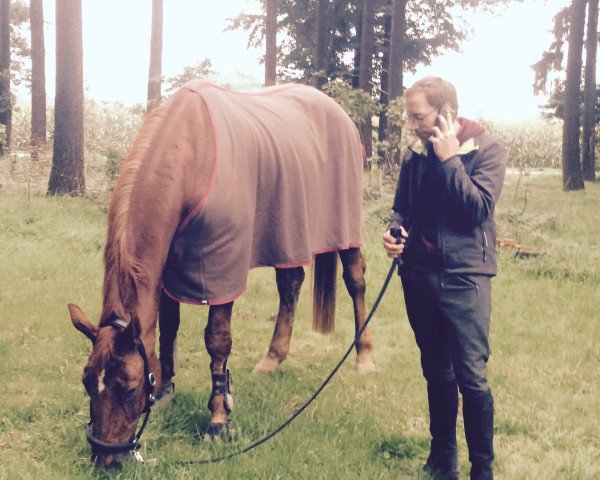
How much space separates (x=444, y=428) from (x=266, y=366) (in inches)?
71.5

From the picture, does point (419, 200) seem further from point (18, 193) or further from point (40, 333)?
point (18, 193)

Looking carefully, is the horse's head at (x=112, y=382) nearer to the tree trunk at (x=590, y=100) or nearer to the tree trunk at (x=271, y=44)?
the tree trunk at (x=271, y=44)

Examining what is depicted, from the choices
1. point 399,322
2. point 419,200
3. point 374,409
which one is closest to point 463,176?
point 419,200

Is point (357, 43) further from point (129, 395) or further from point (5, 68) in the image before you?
point (129, 395)

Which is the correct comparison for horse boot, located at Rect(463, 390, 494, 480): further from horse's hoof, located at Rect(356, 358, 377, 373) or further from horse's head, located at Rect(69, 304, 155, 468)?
horse's hoof, located at Rect(356, 358, 377, 373)

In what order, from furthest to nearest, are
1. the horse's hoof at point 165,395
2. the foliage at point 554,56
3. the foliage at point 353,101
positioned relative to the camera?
1. the foliage at point 554,56
2. the foliage at point 353,101
3. the horse's hoof at point 165,395

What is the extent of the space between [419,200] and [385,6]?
52.6ft

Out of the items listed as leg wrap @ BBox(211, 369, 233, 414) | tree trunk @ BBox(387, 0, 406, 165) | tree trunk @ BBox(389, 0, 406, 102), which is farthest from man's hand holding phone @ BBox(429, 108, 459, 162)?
tree trunk @ BBox(389, 0, 406, 102)

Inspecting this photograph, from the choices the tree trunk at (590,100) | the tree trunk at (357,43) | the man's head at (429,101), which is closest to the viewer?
the man's head at (429,101)

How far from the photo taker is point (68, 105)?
1062 centimetres

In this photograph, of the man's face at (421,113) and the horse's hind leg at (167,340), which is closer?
the man's face at (421,113)

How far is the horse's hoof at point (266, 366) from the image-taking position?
452cm

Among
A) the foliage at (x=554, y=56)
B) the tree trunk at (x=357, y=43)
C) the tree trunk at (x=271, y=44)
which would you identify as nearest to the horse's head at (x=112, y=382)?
the tree trunk at (x=271, y=44)

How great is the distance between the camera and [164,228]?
117 inches
